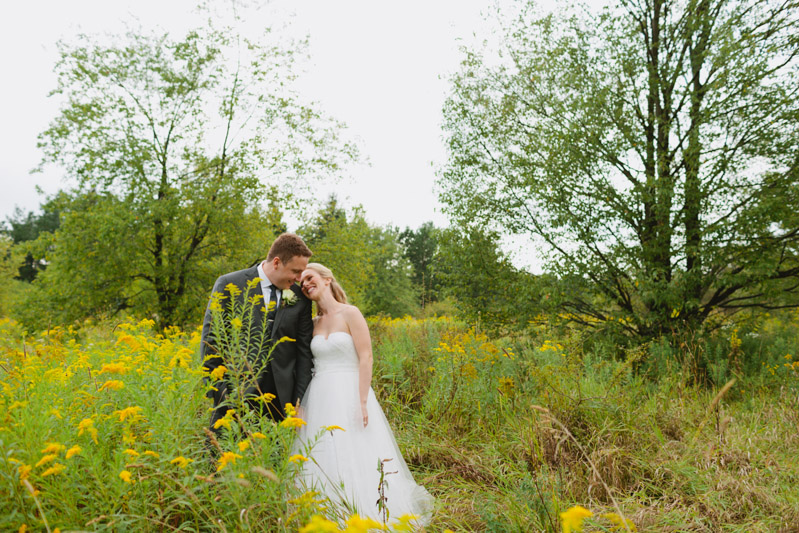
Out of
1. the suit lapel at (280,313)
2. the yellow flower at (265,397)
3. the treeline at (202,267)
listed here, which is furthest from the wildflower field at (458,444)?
the treeline at (202,267)

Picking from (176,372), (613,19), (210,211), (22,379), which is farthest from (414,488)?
(210,211)

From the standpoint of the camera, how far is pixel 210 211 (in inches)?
413

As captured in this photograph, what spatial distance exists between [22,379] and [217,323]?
56.2 inches

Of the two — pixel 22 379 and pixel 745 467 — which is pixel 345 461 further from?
pixel 745 467

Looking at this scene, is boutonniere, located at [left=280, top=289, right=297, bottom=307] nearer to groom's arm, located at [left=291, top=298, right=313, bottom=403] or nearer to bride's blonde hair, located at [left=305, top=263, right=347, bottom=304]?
groom's arm, located at [left=291, top=298, right=313, bottom=403]

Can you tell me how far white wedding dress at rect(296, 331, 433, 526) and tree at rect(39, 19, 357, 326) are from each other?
25.2 ft

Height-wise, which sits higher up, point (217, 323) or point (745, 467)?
point (217, 323)

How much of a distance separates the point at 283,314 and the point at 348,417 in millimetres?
918

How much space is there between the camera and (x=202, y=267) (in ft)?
36.8

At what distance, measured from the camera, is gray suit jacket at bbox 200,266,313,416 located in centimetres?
334

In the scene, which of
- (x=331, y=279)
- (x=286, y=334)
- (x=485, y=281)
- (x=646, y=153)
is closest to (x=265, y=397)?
(x=286, y=334)

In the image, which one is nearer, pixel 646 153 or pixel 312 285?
pixel 312 285

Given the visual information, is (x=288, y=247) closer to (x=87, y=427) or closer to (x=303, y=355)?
(x=303, y=355)

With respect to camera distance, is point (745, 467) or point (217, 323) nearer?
point (217, 323)
